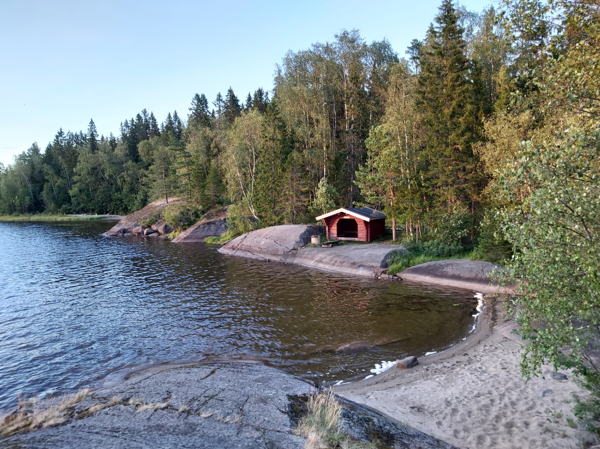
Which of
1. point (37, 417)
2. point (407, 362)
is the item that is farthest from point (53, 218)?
point (407, 362)

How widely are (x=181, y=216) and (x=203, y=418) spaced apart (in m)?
45.1

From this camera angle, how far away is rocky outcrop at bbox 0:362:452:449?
639cm

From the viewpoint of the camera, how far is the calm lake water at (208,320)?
41.6 feet

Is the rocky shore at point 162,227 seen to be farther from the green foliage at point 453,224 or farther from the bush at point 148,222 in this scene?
the green foliage at point 453,224

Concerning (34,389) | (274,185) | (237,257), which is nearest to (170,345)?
(34,389)

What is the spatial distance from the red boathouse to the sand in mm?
17929

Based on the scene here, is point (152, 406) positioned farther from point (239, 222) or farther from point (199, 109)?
point (199, 109)

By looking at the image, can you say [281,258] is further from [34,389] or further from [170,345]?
[34,389]

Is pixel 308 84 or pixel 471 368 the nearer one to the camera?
pixel 471 368

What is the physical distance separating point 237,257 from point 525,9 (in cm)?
2929

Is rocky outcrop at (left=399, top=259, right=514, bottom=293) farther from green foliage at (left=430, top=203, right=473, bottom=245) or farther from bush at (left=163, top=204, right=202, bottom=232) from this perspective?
bush at (left=163, top=204, right=202, bottom=232)

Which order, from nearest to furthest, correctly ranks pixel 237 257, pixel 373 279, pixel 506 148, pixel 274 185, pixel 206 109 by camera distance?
1. pixel 506 148
2. pixel 373 279
3. pixel 237 257
4. pixel 274 185
5. pixel 206 109

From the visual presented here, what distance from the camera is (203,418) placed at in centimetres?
738

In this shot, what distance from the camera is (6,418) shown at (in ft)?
26.3
